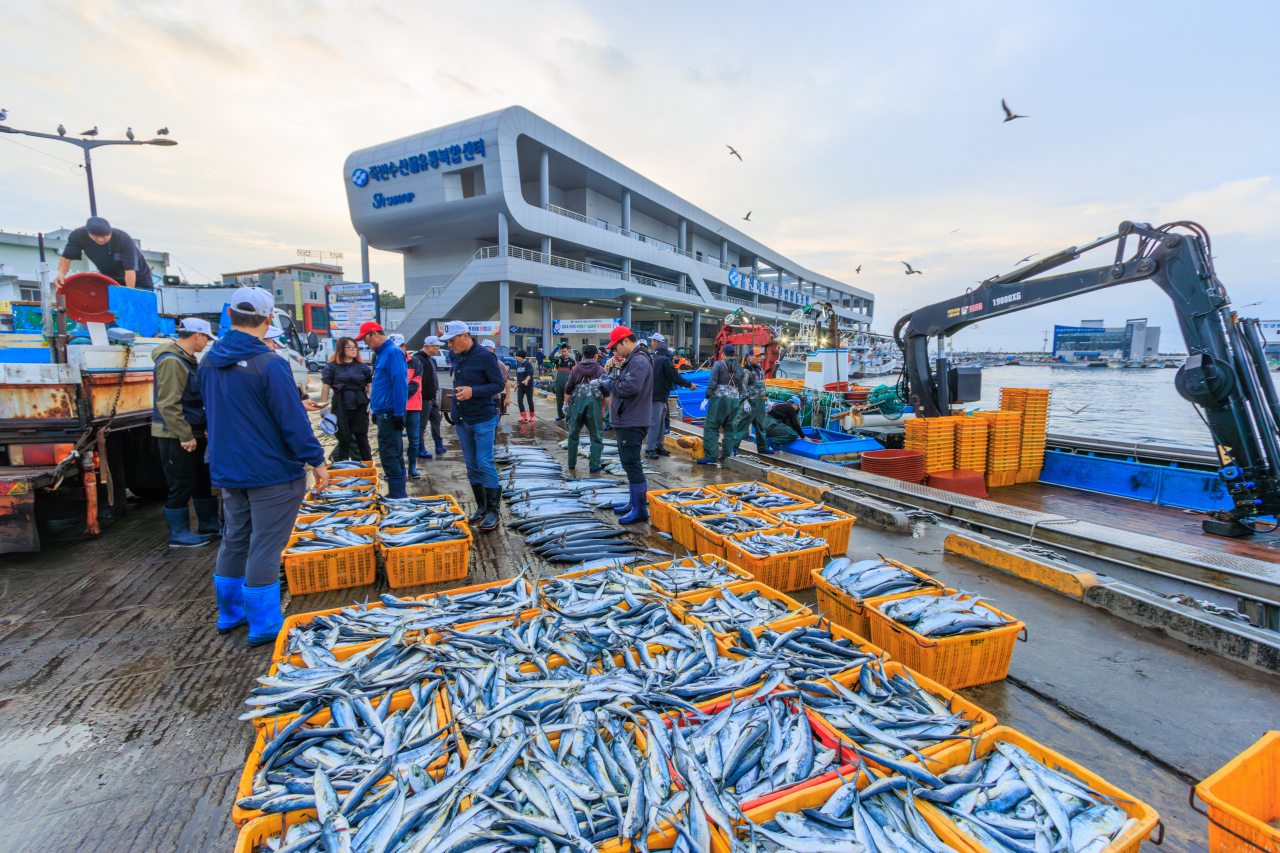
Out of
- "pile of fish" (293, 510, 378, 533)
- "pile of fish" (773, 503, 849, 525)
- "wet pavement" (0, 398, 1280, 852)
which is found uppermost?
"pile of fish" (293, 510, 378, 533)

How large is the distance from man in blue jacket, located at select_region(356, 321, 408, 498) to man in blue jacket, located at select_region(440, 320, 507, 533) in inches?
32.2

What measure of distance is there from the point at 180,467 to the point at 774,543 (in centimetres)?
518

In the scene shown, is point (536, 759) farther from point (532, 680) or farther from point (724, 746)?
point (724, 746)

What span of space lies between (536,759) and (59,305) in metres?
6.96

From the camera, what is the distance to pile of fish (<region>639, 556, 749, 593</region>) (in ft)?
11.2

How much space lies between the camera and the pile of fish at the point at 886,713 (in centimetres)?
204

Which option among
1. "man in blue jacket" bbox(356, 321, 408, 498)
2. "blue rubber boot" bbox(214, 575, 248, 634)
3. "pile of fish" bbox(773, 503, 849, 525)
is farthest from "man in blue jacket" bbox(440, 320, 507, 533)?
"pile of fish" bbox(773, 503, 849, 525)

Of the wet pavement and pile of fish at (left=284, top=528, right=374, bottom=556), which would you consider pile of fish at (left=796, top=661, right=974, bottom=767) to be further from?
pile of fish at (left=284, top=528, right=374, bottom=556)

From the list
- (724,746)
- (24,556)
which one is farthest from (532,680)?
(24,556)

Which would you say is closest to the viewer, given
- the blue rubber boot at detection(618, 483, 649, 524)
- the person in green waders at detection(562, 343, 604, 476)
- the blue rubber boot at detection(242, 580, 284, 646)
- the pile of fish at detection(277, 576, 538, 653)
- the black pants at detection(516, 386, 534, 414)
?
the pile of fish at detection(277, 576, 538, 653)

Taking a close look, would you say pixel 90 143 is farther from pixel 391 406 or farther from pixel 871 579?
pixel 871 579

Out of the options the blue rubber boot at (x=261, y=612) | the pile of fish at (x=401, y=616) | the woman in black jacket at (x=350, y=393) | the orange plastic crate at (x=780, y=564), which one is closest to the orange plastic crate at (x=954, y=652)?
the orange plastic crate at (x=780, y=564)

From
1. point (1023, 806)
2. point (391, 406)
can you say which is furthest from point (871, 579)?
point (391, 406)

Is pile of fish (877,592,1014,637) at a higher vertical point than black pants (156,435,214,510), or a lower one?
lower
